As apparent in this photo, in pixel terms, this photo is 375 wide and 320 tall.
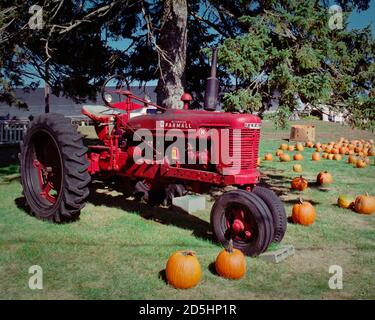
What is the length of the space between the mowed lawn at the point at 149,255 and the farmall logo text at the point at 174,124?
4.77 feet

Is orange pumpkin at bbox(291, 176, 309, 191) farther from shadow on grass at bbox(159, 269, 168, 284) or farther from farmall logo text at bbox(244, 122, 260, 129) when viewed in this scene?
shadow on grass at bbox(159, 269, 168, 284)

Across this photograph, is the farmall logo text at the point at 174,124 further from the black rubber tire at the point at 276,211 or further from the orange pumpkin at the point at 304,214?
the orange pumpkin at the point at 304,214

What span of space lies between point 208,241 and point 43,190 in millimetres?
2971

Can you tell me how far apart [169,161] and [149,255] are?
58.0 inches

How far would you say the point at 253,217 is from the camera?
4273 mm

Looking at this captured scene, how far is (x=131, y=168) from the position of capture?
585 cm

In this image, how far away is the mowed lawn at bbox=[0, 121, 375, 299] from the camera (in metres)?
3.58

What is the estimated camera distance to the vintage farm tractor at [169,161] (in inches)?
177

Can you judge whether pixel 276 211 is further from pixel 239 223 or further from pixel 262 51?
pixel 262 51

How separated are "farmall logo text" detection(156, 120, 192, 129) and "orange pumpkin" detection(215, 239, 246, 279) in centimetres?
184

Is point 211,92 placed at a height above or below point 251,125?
above

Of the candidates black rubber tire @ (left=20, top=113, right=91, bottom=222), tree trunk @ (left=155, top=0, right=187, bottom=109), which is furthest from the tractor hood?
tree trunk @ (left=155, top=0, right=187, bottom=109)

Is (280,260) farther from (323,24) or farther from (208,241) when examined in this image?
(323,24)

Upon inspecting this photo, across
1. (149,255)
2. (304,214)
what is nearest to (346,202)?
(304,214)
